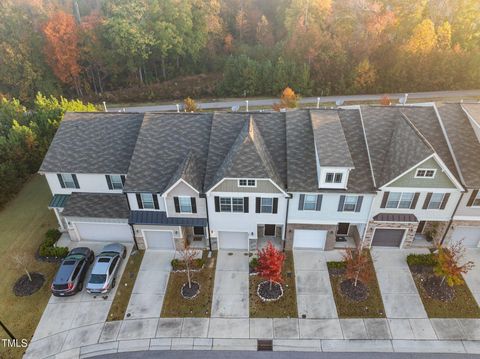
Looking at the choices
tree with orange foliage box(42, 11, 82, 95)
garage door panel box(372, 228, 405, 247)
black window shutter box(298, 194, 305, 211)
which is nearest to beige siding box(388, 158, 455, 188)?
garage door panel box(372, 228, 405, 247)

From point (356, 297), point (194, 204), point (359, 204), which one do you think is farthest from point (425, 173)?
point (194, 204)

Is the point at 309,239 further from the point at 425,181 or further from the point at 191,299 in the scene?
the point at 191,299

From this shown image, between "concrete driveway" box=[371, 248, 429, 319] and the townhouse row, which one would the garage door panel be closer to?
the townhouse row

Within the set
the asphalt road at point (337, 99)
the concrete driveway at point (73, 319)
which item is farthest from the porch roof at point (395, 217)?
the asphalt road at point (337, 99)

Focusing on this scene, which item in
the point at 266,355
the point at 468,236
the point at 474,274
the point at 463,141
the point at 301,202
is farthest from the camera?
the point at 468,236

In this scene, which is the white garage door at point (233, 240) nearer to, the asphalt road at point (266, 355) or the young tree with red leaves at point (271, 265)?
the young tree with red leaves at point (271, 265)

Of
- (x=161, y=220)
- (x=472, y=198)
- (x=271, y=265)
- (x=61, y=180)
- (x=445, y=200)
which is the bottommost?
(x=271, y=265)

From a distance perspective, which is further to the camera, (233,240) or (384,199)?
(233,240)
